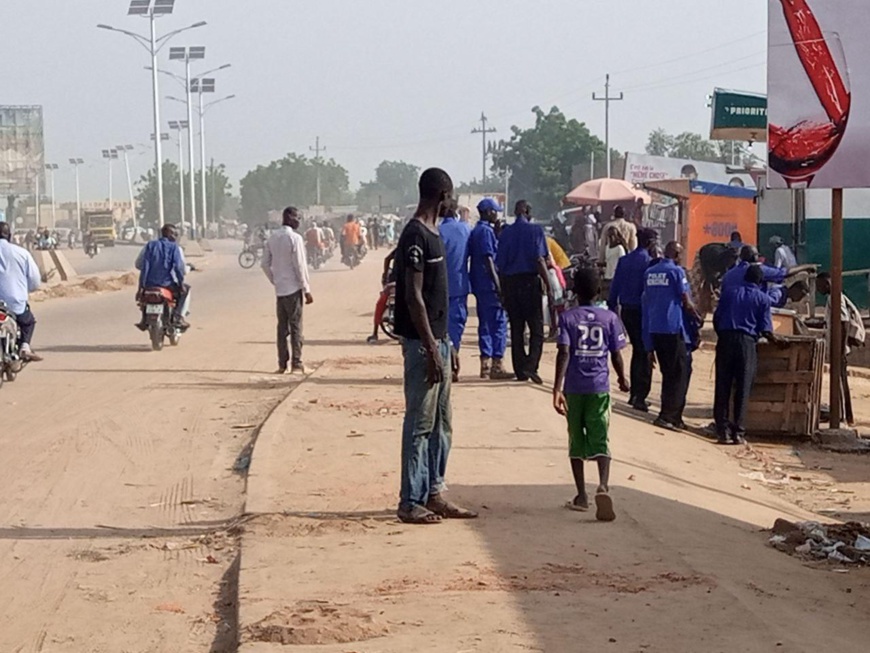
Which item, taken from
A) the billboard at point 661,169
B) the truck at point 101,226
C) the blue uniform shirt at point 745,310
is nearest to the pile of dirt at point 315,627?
the blue uniform shirt at point 745,310

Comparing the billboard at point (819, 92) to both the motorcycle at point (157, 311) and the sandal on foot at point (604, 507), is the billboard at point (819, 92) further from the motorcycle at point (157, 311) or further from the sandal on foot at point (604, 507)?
the motorcycle at point (157, 311)

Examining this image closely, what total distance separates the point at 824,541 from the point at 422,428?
8.30 feet

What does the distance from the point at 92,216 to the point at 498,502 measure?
90141 millimetres

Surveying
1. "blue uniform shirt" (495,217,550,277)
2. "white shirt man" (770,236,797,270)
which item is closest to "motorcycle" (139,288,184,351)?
"blue uniform shirt" (495,217,550,277)

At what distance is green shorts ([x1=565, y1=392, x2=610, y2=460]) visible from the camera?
A: 845cm

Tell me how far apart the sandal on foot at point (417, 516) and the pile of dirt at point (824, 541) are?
210 cm

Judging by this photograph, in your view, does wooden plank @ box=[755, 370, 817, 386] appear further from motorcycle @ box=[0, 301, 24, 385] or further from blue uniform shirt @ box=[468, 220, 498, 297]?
motorcycle @ box=[0, 301, 24, 385]

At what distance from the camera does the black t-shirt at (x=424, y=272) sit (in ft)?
25.4

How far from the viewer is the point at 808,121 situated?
12.1 metres

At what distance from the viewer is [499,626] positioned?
589 centimetres

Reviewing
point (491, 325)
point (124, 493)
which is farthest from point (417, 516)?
point (491, 325)

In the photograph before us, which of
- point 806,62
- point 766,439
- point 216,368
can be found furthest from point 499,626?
point 216,368

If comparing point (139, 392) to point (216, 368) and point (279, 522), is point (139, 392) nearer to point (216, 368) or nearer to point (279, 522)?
point (216, 368)

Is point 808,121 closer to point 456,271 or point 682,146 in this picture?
point 456,271
